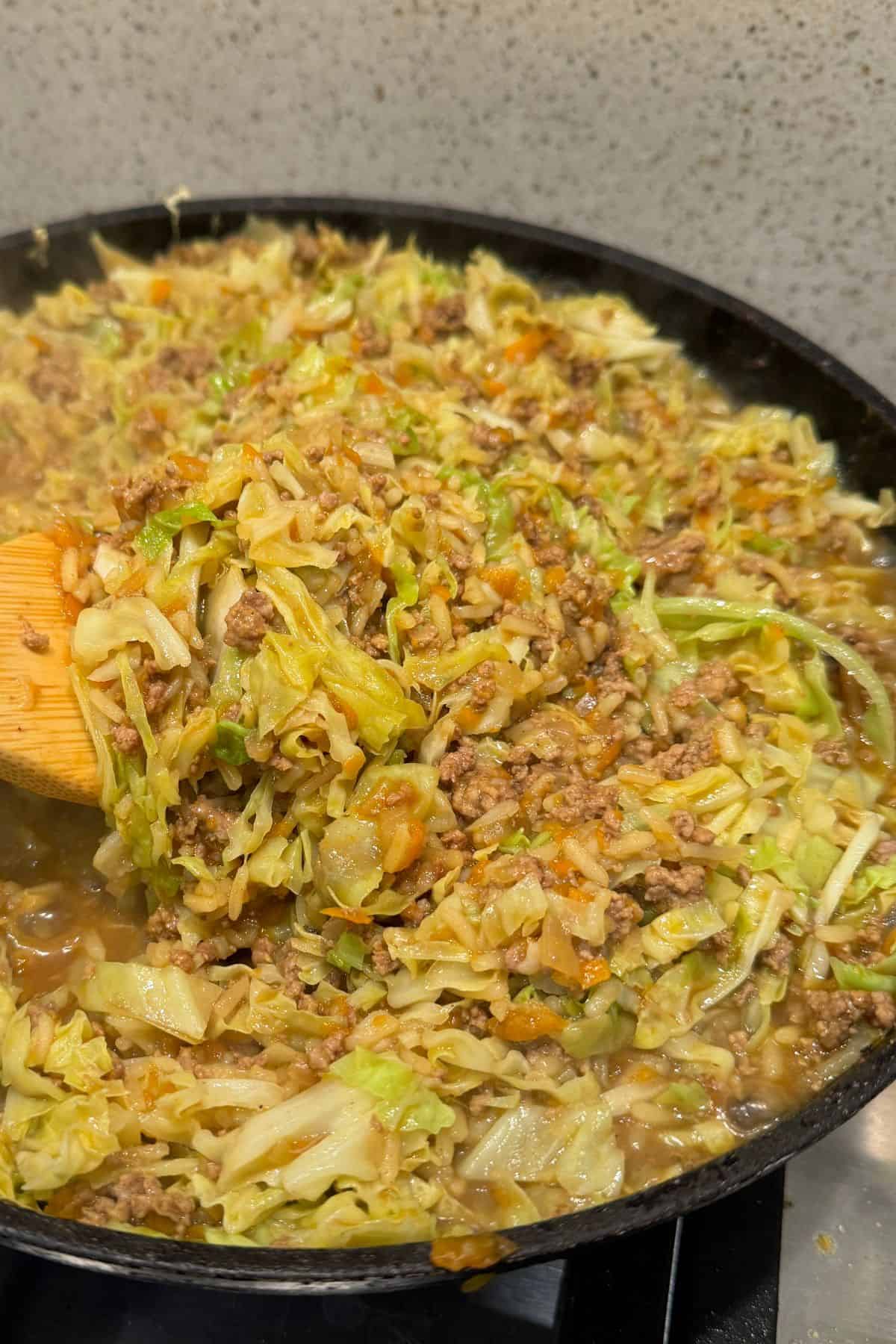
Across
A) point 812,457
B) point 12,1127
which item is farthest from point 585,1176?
point 812,457

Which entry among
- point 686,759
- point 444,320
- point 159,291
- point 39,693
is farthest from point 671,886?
point 159,291

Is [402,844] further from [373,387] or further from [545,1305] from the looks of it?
[373,387]

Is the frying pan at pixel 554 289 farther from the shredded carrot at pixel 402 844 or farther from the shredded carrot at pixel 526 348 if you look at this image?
the shredded carrot at pixel 402 844

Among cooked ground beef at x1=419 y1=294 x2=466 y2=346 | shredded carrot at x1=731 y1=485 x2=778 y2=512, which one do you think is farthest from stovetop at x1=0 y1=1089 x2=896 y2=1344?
cooked ground beef at x1=419 y1=294 x2=466 y2=346

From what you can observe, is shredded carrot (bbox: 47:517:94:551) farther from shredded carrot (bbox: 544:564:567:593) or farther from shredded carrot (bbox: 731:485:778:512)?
shredded carrot (bbox: 731:485:778:512)

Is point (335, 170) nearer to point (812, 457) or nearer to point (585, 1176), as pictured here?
point (812, 457)
